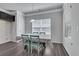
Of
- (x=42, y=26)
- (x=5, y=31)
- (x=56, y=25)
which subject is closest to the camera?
(x=56, y=25)

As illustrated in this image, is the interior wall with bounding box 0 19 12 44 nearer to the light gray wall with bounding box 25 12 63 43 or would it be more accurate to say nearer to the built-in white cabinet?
the built-in white cabinet

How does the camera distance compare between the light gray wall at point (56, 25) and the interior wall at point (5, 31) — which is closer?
the interior wall at point (5, 31)

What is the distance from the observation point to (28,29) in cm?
711

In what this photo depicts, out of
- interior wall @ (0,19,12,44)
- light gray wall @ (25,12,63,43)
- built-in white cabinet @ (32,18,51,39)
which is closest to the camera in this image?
interior wall @ (0,19,12,44)

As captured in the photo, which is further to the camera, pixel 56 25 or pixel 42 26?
pixel 42 26

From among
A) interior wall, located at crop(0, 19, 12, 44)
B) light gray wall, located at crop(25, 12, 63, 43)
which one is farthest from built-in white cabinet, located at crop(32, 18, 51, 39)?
interior wall, located at crop(0, 19, 12, 44)

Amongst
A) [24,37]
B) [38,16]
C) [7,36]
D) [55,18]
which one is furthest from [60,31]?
[7,36]

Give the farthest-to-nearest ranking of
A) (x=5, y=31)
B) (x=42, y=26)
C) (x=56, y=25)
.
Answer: (x=42, y=26), (x=5, y=31), (x=56, y=25)

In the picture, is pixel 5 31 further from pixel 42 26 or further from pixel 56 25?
pixel 56 25

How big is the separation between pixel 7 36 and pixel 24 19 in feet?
8.03

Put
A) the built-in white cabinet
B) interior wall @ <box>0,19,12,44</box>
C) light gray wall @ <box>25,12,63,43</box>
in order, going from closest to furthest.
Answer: interior wall @ <box>0,19,12,44</box>
light gray wall @ <box>25,12,63,43</box>
the built-in white cabinet

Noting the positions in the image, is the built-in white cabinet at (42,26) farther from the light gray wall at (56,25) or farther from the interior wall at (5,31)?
the interior wall at (5,31)

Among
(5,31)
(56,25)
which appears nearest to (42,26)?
(56,25)

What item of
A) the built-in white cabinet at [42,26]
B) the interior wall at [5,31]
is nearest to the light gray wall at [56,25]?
the built-in white cabinet at [42,26]
